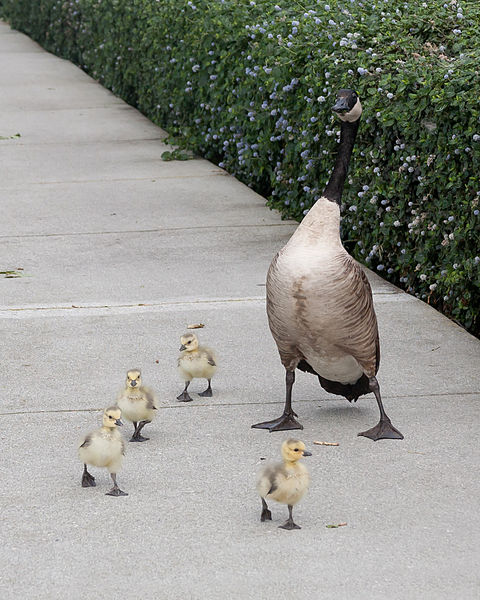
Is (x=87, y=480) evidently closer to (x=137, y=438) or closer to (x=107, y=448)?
(x=107, y=448)

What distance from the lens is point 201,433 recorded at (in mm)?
5059

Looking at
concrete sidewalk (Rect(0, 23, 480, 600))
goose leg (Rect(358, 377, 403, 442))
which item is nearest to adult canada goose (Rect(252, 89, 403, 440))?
goose leg (Rect(358, 377, 403, 442))

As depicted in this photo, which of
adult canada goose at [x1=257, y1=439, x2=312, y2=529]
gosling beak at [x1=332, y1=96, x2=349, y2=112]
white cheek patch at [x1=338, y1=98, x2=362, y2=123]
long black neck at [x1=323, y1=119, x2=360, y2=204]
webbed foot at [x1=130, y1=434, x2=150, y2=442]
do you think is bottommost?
webbed foot at [x1=130, y1=434, x2=150, y2=442]

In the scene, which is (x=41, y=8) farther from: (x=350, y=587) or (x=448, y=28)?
(x=350, y=587)

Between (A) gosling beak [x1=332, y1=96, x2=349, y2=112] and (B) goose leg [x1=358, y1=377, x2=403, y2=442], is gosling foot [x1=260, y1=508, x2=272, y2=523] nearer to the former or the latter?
(B) goose leg [x1=358, y1=377, x2=403, y2=442]

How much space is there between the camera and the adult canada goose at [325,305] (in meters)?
4.75

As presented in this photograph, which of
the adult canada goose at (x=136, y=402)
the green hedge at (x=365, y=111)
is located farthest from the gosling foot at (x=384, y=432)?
the green hedge at (x=365, y=111)

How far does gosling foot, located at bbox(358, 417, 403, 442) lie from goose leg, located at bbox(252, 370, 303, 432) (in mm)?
349

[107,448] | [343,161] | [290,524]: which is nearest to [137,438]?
[107,448]

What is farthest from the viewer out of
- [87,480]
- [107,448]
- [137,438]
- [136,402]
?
[137,438]

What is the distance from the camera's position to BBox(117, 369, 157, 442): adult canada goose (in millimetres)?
4875

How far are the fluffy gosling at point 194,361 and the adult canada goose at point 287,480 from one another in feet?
4.27

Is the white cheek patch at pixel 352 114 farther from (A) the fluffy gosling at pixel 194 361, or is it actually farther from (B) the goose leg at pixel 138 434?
(B) the goose leg at pixel 138 434

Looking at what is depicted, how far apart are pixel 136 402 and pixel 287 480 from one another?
1.06 meters
